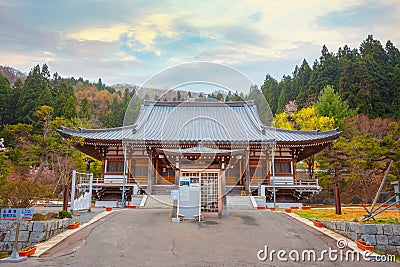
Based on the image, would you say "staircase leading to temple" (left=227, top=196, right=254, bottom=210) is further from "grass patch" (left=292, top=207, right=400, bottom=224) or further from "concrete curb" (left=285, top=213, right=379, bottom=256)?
"concrete curb" (left=285, top=213, right=379, bottom=256)

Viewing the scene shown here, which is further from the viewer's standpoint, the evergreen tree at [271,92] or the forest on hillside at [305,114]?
the evergreen tree at [271,92]

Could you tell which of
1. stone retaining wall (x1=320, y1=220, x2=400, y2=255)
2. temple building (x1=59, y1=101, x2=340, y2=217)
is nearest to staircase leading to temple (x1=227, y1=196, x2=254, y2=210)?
temple building (x1=59, y1=101, x2=340, y2=217)

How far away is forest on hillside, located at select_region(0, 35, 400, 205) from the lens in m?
20.3

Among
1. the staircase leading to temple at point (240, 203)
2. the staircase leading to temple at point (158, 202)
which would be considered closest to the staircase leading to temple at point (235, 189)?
the staircase leading to temple at point (240, 203)

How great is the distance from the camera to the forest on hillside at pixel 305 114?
2034cm

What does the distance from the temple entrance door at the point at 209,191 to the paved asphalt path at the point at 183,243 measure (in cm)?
105

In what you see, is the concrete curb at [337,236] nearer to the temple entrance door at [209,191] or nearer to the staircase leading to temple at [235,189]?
the temple entrance door at [209,191]

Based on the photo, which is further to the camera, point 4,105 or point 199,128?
point 4,105

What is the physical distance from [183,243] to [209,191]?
447cm

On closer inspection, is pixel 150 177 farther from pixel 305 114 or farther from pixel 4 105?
pixel 4 105

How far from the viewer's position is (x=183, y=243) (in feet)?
25.1

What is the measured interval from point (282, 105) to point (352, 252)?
3927 centimetres

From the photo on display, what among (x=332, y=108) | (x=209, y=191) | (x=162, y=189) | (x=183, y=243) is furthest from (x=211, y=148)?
(x=332, y=108)

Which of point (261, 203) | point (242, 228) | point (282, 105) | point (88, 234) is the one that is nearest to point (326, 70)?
point (282, 105)
